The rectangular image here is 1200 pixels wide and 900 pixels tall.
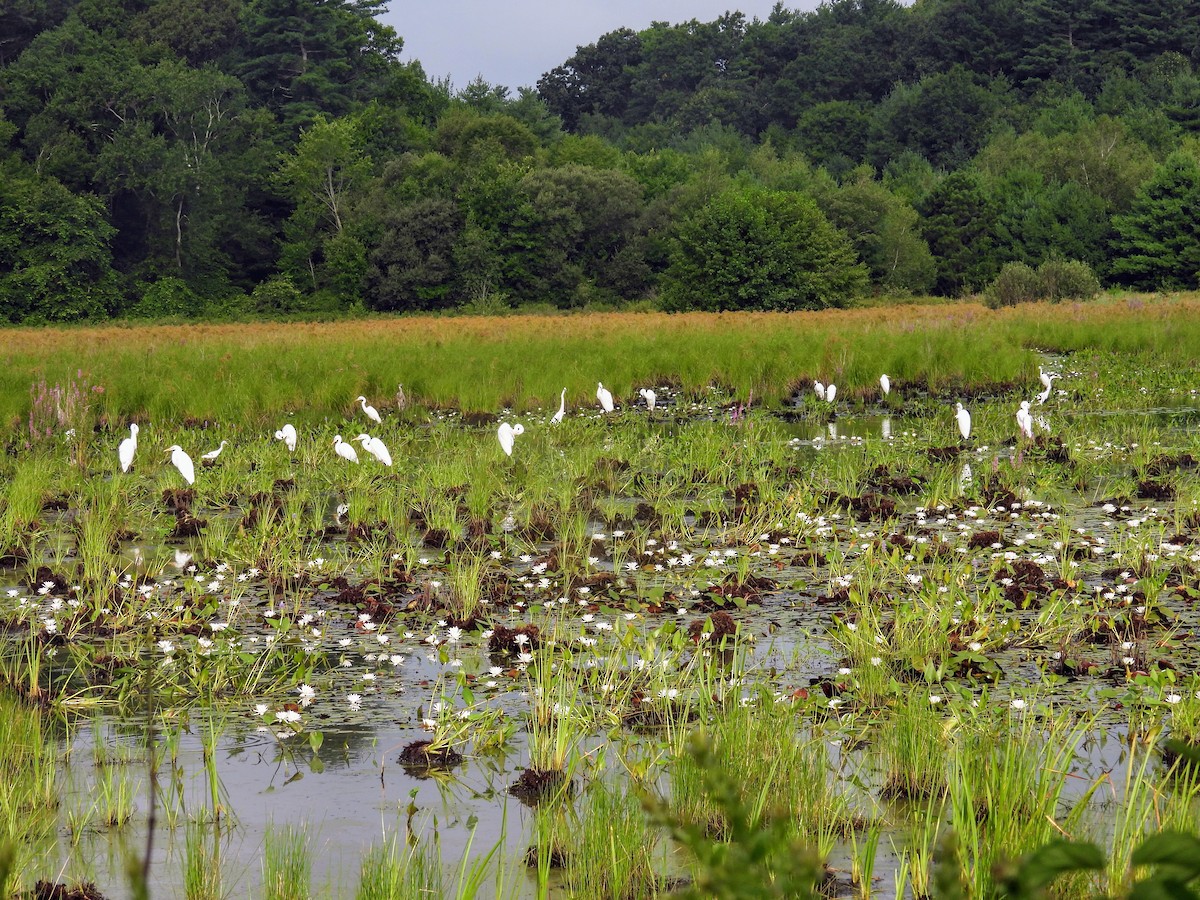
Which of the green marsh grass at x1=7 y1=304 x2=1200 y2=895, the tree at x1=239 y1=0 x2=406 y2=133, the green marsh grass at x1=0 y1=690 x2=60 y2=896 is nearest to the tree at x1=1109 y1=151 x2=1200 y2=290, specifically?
the tree at x1=239 y1=0 x2=406 y2=133

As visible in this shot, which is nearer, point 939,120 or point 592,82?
point 939,120

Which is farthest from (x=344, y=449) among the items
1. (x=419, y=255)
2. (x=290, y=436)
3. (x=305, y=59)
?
(x=305, y=59)

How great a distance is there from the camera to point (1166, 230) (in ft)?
161

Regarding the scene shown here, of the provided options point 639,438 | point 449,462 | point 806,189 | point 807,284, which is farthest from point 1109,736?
point 806,189

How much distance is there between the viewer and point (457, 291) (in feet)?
159

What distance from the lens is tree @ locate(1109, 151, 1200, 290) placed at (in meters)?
48.2

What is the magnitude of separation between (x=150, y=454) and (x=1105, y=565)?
8117 mm

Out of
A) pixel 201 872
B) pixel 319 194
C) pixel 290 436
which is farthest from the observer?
pixel 319 194

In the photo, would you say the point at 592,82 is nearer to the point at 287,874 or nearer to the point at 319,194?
the point at 319,194

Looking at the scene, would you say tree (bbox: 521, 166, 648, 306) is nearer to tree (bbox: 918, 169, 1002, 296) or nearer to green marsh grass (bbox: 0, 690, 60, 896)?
tree (bbox: 918, 169, 1002, 296)

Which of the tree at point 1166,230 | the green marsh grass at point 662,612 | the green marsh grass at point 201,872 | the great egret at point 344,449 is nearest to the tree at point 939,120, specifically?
the tree at point 1166,230

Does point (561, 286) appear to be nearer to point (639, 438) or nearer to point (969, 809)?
point (639, 438)

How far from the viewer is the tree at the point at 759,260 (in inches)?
1737

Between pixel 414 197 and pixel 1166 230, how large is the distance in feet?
95.6
